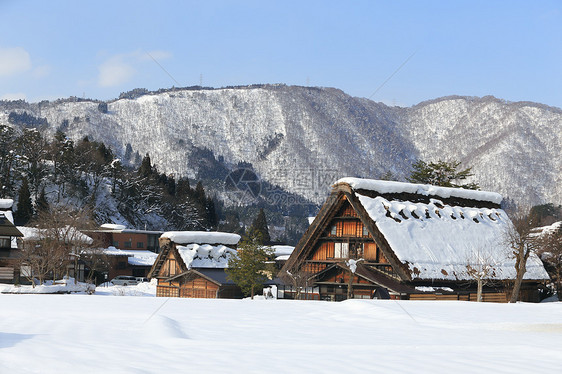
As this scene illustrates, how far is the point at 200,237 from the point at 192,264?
326cm

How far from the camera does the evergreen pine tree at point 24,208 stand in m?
70.5

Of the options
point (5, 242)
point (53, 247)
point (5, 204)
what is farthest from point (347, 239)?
point (5, 204)

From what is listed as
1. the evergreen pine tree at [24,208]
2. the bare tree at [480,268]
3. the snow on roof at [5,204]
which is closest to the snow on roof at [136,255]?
the evergreen pine tree at [24,208]

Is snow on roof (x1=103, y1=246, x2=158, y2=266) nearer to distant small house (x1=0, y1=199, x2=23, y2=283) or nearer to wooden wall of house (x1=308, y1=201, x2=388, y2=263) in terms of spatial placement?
distant small house (x1=0, y1=199, x2=23, y2=283)

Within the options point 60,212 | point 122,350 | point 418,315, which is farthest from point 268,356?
point 60,212

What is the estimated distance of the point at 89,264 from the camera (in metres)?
62.5

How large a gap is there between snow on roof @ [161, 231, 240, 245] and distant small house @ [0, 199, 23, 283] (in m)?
12.6

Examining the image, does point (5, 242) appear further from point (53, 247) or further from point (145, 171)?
point (145, 171)

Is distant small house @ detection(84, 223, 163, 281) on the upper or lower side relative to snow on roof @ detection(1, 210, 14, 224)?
lower

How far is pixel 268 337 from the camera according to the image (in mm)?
10508

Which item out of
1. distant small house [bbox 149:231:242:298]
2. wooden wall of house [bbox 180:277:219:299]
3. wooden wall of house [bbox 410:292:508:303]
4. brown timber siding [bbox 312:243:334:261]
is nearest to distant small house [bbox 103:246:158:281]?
distant small house [bbox 149:231:242:298]

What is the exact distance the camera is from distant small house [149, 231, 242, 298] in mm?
46719

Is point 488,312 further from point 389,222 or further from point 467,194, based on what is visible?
point 467,194

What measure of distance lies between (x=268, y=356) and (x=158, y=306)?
7820mm
